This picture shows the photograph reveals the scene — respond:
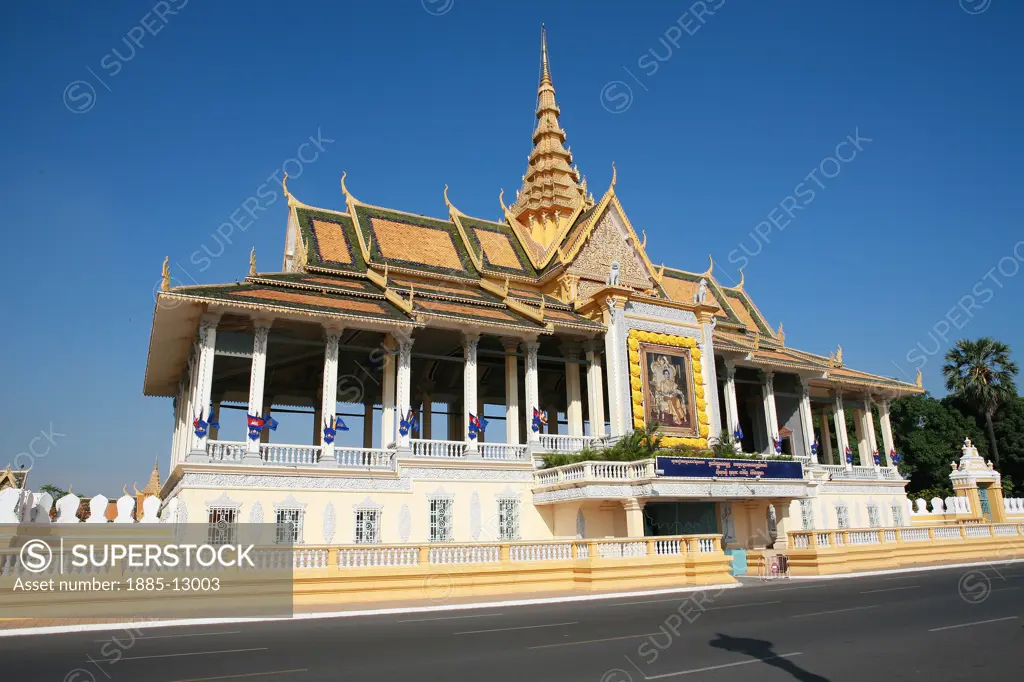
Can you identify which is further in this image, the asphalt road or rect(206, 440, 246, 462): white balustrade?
rect(206, 440, 246, 462): white balustrade

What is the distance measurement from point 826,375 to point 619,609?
22.0m

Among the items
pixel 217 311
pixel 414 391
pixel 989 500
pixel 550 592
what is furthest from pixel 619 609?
pixel 989 500

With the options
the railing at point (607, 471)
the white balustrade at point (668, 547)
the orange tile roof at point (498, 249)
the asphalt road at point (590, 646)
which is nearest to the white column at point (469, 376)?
the railing at point (607, 471)

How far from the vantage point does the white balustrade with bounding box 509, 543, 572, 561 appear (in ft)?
56.4

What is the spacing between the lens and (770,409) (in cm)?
3109

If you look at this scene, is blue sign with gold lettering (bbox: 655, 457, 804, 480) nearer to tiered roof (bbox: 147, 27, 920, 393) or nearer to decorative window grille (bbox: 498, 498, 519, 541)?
decorative window grille (bbox: 498, 498, 519, 541)

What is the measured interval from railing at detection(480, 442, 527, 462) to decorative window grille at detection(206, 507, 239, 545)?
7.35 m

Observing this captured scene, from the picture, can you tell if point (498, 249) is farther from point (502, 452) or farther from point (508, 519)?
point (508, 519)

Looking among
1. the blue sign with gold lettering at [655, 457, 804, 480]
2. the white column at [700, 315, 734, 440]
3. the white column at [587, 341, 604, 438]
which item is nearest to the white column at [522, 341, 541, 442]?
the white column at [587, 341, 604, 438]

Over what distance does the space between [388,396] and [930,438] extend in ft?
138

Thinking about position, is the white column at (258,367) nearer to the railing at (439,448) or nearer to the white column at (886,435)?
the railing at (439,448)

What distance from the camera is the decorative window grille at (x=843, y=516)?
99.3ft

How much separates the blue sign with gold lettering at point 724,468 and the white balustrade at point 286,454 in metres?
9.55

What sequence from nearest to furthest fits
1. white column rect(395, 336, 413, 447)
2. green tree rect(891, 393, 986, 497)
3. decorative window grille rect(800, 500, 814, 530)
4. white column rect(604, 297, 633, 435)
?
1. white column rect(395, 336, 413, 447)
2. white column rect(604, 297, 633, 435)
3. decorative window grille rect(800, 500, 814, 530)
4. green tree rect(891, 393, 986, 497)
